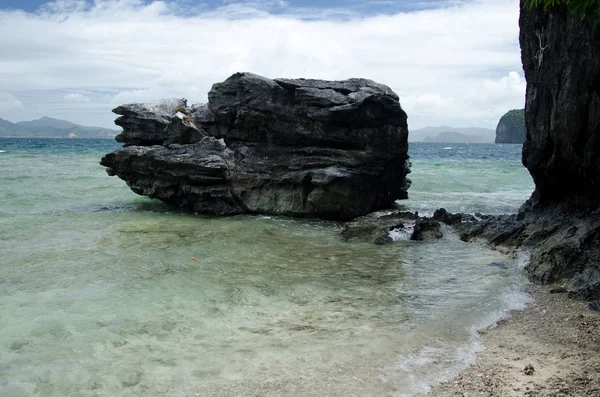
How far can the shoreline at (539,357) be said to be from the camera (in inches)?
231

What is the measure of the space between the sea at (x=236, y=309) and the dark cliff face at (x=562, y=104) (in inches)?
95.7

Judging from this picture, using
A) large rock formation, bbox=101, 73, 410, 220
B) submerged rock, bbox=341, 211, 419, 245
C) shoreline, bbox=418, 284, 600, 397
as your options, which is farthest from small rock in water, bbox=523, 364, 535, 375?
large rock formation, bbox=101, 73, 410, 220

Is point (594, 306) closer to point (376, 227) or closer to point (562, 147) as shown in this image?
point (562, 147)

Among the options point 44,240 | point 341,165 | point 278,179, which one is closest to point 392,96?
point 341,165

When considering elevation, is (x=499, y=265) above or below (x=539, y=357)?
above

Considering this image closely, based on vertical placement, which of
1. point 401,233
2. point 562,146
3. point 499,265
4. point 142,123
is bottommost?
point 499,265

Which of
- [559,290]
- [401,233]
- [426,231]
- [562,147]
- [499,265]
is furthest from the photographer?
[401,233]

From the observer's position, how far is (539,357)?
22.2ft

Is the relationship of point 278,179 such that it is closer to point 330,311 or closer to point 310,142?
point 310,142

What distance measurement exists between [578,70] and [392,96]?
930 centimetres

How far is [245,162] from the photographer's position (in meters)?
19.8

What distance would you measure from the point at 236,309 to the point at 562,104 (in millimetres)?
8902

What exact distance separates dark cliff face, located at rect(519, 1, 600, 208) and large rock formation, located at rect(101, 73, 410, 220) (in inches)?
248

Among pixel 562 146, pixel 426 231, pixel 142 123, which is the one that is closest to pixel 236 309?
pixel 426 231
